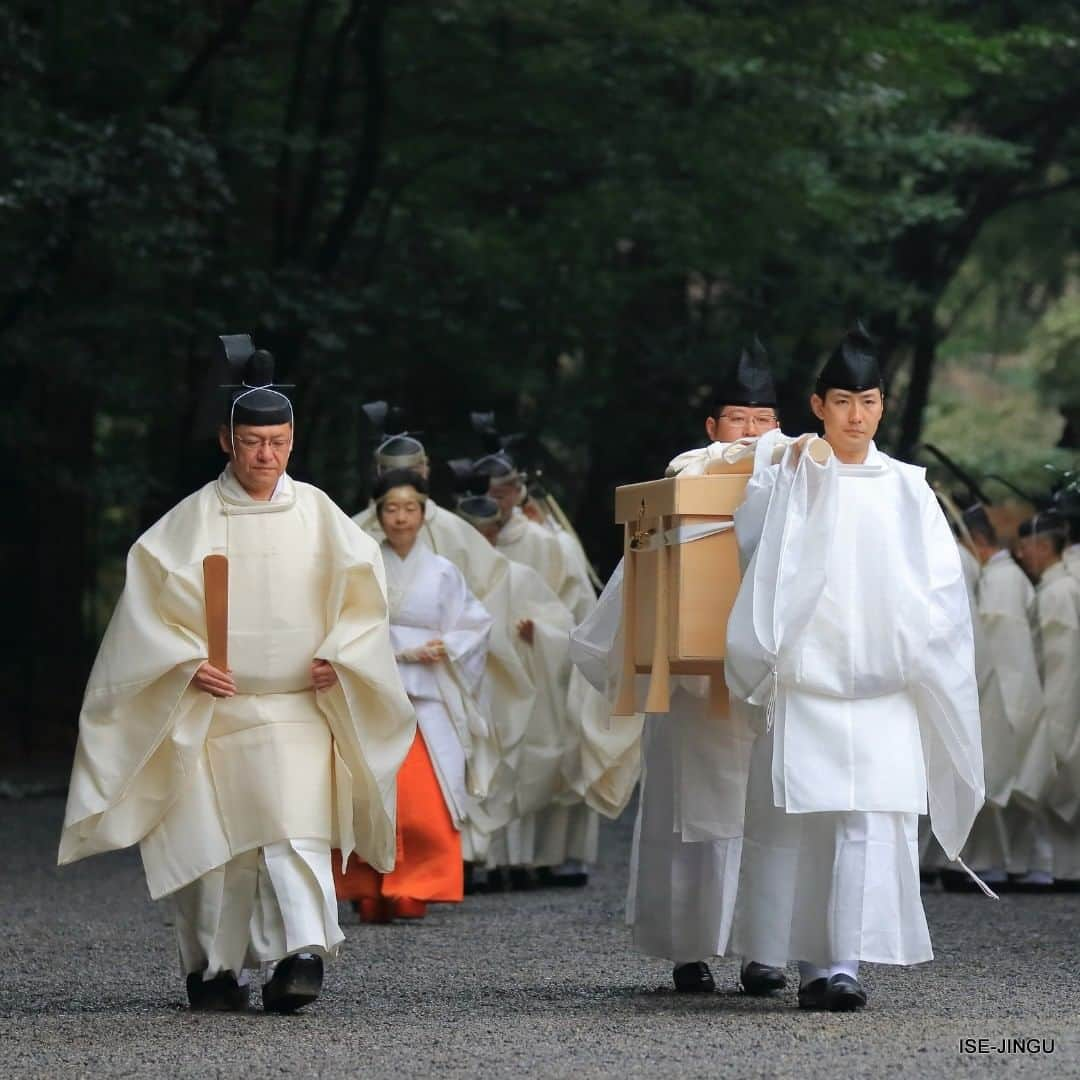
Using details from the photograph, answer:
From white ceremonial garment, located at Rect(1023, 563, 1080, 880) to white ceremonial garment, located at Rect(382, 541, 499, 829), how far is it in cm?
357

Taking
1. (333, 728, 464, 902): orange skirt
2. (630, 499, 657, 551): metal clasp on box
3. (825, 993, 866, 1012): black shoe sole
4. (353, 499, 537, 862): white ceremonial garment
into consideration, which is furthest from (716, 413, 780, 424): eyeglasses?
(353, 499, 537, 862): white ceremonial garment

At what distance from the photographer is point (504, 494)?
43.5ft

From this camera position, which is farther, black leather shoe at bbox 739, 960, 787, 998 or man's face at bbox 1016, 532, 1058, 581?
man's face at bbox 1016, 532, 1058, 581

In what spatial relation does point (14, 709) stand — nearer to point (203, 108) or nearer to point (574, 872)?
point (203, 108)

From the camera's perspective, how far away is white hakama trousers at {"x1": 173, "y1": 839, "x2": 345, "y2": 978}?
7117mm

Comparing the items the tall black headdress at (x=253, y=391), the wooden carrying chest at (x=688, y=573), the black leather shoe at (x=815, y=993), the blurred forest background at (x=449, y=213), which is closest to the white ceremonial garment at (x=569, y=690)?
the blurred forest background at (x=449, y=213)

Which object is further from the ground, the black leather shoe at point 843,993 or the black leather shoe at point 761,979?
the black leather shoe at point 843,993

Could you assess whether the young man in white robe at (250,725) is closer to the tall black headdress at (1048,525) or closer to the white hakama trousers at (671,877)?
the white hakama trousers at (671,877)

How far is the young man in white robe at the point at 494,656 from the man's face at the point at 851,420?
4.57 m

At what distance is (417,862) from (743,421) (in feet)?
10.4

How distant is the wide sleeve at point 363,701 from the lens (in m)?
7.46

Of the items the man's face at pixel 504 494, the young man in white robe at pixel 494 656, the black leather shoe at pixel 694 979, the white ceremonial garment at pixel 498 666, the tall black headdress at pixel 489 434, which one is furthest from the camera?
the tall black headdress at pixel 489 434

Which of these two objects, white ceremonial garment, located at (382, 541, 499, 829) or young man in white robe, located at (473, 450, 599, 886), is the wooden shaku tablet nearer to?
white ceremonial garment, located at (382, 541, 499, 829)

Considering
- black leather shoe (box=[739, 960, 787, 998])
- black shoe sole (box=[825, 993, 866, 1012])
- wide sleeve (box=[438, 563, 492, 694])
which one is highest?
wide sleeve (box=[438, 563, 492, 694])
